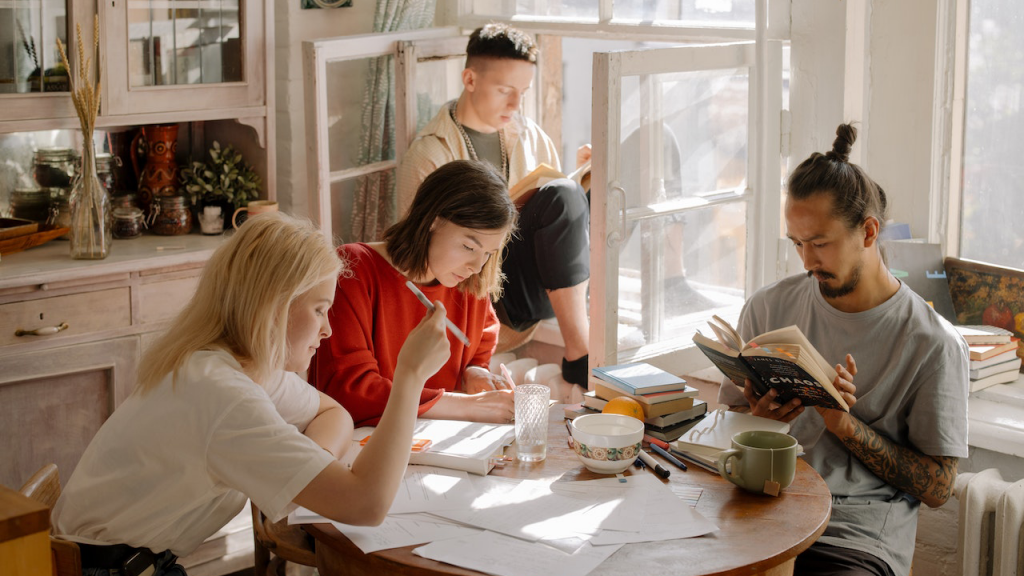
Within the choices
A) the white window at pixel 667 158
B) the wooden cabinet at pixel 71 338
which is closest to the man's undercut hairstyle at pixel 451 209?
the white window at pixel 667 158

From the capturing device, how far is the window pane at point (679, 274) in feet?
9.24

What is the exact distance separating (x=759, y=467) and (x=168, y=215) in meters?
2.25

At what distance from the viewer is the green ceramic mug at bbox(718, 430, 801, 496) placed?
1.62 metres

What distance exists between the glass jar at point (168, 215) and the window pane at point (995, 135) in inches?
94.0

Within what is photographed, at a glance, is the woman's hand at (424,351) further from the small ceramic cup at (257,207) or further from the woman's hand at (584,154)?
the woman's hand at (584,154)

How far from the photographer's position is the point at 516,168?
3486mm

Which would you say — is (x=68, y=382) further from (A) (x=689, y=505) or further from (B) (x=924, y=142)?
(B) (x=924, y=142)

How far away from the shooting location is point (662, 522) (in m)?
1.54

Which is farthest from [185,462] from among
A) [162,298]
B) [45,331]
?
[162,298]

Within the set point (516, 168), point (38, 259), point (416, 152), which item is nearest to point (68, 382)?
point (38, 259)

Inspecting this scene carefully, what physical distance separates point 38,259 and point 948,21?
8.64 feet

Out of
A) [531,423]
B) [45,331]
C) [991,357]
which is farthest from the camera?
[45,331]

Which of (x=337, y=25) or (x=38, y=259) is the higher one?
(x=337, y=25)

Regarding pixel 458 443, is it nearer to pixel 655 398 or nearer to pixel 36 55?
pixel 655 398
